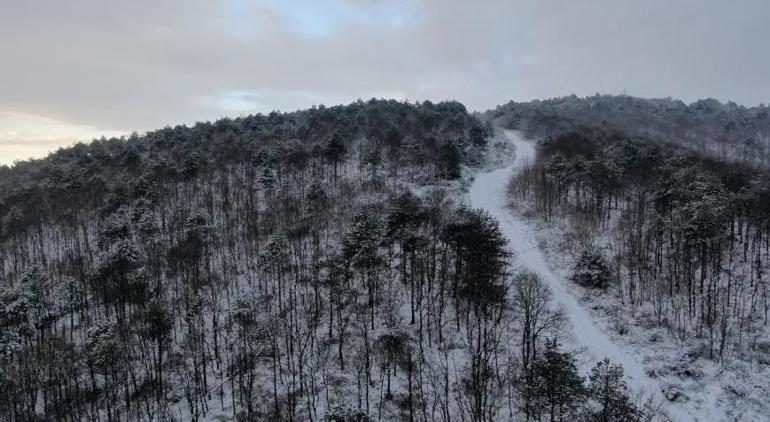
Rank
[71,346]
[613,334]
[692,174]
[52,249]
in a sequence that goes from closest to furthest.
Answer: [613,334]
[71,346]
[692,174]
[52,249]

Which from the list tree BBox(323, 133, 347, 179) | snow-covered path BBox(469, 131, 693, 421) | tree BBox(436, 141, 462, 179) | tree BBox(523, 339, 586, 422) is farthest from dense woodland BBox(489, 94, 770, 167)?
tree BBox(523, 339, 586, 422)

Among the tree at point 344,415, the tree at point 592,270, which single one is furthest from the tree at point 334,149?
the tree at point 344,415

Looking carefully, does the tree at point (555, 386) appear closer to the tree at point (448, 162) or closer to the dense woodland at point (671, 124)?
the tree at point (448, 162)

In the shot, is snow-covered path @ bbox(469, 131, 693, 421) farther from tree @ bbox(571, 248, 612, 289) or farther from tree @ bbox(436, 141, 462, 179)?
tree @ bbox(436, 141, 462, 179)

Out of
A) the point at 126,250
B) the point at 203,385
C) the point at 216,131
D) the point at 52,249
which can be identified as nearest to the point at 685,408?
the point at 203,385

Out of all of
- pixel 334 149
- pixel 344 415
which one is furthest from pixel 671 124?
pixel 344 415

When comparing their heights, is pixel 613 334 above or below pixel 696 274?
below

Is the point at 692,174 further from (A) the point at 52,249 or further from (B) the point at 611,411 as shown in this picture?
(A) the point at 52,249
